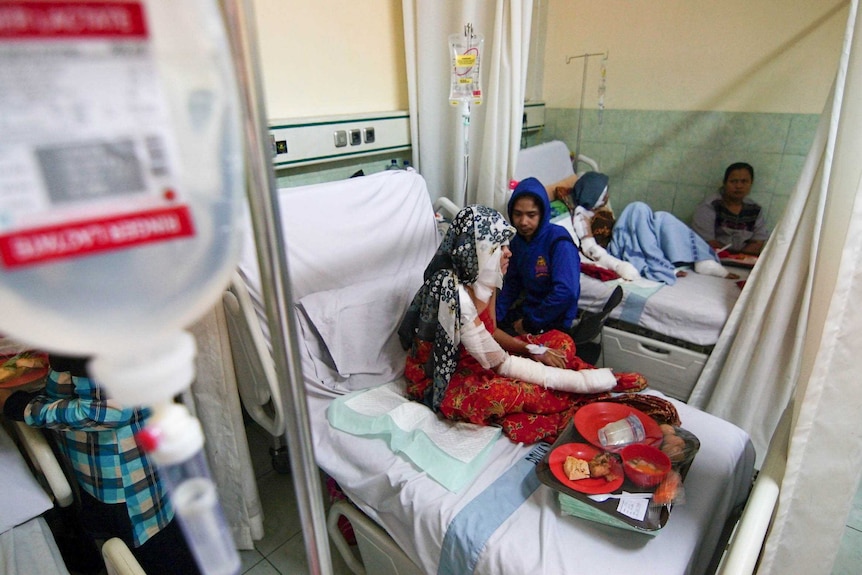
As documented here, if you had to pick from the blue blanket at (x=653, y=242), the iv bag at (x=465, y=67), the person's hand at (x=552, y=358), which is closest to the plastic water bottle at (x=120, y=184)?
the person's hand at (x=552, y=358)

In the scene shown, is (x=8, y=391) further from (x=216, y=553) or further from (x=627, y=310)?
(x=627, y=310)

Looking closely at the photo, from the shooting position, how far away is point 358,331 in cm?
184

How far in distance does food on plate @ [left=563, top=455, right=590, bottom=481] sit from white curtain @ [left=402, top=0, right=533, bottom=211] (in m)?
1.62

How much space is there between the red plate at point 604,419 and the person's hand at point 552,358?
10.8 inches

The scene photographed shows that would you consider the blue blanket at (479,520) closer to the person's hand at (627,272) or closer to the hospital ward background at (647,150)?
the hospital ward background at (647,150)

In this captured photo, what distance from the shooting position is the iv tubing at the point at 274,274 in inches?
14.8

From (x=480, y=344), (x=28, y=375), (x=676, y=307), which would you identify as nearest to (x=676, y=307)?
(x=676, y=307)

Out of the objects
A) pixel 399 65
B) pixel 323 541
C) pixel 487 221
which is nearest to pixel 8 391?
pixel 323 541

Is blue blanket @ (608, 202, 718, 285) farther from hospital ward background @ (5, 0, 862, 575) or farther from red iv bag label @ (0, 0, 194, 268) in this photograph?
red iv bag label @ (0, 0, 194, 268)

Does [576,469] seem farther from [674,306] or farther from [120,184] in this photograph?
[674,306]

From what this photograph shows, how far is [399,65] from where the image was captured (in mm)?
2578

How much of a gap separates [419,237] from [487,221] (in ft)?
1.95

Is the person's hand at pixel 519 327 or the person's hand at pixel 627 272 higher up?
the person's hand at pixel 627 272

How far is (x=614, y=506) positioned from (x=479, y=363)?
2.25ft
